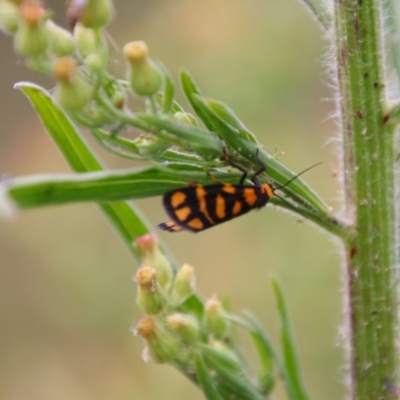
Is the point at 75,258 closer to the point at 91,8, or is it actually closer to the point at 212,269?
the point at 212,269

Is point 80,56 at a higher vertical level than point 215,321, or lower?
higher

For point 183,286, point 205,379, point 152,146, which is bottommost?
point 205,379

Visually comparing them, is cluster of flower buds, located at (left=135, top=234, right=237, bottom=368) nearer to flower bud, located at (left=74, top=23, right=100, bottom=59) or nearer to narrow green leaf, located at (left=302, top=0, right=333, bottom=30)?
flower bud, located at (left=74, top=23, right=100, bottom=59)

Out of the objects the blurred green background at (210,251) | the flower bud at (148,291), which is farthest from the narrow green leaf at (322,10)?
the blurred green background at (210,251)

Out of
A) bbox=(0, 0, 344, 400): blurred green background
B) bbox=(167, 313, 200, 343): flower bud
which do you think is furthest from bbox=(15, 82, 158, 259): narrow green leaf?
bbox=(0, 0, 344, 400): blurred green background

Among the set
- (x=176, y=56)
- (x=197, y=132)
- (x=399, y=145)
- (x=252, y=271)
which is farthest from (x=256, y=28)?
(x=197, y=132)

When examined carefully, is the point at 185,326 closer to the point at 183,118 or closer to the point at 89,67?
the point at 183,118

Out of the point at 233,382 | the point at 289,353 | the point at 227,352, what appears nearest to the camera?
the point at 233,382

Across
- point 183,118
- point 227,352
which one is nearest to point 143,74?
point 183,118
